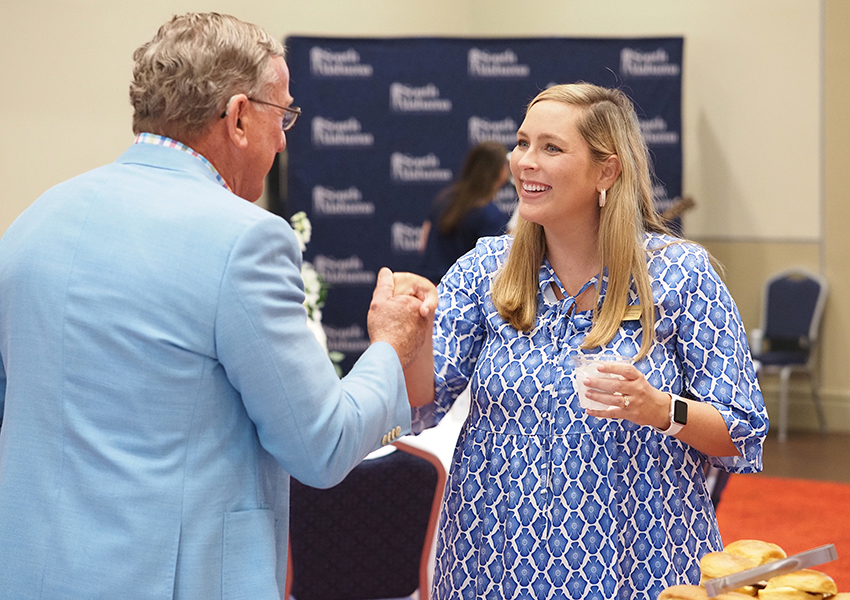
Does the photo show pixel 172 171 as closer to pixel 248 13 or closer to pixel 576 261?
pixel 576 261

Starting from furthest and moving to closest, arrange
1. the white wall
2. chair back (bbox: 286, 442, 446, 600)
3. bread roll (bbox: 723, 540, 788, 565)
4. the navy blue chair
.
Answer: the navy blue chair
the white wall
chair back (bbox: 286, 442, 446, 600)
bread roll (bbox: 723, 540, 788, 565)

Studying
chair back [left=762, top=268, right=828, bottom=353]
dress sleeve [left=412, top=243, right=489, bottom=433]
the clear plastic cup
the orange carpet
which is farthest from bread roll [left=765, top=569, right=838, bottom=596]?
chair back [left=762, top=268, right=828, bottom=353]

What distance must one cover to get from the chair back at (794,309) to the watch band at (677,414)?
5796 mm

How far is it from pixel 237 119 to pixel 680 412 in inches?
36.4

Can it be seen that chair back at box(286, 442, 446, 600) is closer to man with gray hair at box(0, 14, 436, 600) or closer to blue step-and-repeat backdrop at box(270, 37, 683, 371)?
man with gray hair at box(0, 14, 436, 600)

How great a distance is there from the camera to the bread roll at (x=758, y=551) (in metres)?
1.28

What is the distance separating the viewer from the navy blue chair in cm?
692

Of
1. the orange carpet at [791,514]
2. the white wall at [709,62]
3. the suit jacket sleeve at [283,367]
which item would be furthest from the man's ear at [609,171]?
the white wall at [709,62]

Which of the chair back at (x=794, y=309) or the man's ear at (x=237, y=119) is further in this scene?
the chair back at (x=794, y=309)

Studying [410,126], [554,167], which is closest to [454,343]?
[554,167]

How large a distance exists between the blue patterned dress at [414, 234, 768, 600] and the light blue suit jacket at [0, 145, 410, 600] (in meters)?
0.58

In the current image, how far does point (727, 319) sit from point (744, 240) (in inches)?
241

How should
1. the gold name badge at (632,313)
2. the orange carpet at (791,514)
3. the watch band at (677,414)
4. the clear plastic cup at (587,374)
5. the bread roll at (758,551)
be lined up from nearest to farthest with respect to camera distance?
the bread roll at (758,551) < the clear plastic cup at (587,374) < the watch band at (677,414) < the gold name badge at (632,313) < the orange carpet at (791,514)

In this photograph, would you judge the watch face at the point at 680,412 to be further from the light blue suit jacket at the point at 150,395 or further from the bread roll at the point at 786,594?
the light blue suit jacket at the point at 150,395
